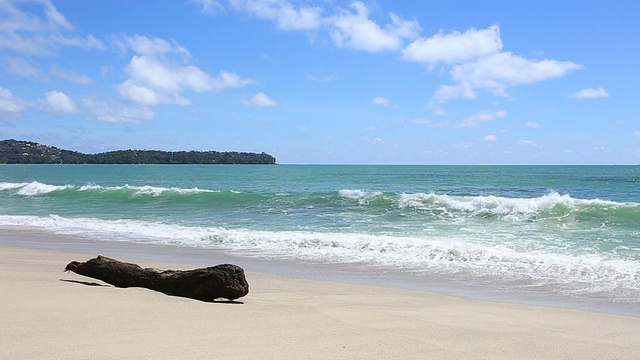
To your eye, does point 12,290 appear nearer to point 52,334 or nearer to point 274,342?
point 52,334

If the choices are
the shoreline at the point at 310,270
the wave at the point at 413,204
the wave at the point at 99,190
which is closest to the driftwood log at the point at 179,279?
the shoreline at the point at 310,270

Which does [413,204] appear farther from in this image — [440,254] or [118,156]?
[118,156]

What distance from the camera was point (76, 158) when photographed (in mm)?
161500

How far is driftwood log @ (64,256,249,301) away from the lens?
5.40 m

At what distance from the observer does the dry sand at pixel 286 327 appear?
3.73m

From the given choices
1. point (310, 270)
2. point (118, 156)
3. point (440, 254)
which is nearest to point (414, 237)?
point (440, 254)

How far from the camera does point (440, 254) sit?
10.1 meters

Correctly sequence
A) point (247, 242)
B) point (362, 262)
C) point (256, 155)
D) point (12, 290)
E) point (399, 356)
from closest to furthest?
1. point (399, 356)
2. point (12, 290)
3. point (362, 262)
4. point (247, 242)
5. point (256, 155)

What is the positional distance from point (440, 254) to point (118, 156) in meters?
169

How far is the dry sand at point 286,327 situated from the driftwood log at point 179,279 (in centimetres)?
15

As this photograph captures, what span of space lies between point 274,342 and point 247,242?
8449mm

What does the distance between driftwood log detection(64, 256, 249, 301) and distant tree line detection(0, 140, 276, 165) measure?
154062mm

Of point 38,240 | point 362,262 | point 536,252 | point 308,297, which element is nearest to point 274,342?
point 308,297

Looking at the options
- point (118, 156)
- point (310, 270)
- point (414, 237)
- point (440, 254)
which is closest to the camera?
point (310, 270)
